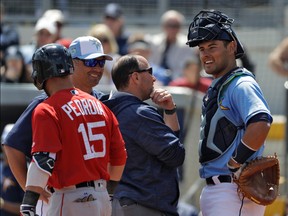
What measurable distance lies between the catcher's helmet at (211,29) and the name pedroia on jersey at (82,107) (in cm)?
79

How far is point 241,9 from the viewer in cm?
1218

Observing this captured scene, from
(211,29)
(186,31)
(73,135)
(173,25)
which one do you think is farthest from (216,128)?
(186,31)

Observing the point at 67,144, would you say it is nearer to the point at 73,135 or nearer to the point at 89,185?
the point at 73,135

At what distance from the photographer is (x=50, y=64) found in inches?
213

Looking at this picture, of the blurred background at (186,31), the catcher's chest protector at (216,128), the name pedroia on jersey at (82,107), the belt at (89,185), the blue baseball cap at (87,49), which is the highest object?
the blue baseball cap at (87,49)

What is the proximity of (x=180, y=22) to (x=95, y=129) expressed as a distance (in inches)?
257

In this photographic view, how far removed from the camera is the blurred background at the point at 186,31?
35.6 feet

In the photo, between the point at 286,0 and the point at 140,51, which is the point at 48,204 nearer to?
the point at 140,51

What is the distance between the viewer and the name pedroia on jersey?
5.27m

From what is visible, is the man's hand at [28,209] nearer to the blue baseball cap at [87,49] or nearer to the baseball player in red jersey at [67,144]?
the baseball player in red jersey at [67,144]

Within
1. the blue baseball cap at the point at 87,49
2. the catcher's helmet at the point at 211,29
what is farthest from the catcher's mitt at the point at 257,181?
the blue baseball cap at the point at 87,49

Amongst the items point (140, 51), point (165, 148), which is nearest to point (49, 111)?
point (165, 148)

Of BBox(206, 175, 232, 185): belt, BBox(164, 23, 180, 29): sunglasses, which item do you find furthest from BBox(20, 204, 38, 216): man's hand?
BBox(164, 23, 180, 29): sunglasses

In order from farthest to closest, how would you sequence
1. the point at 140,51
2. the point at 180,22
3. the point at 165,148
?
the point at 180,22 < the point at 140,51 < the point at 165,148
